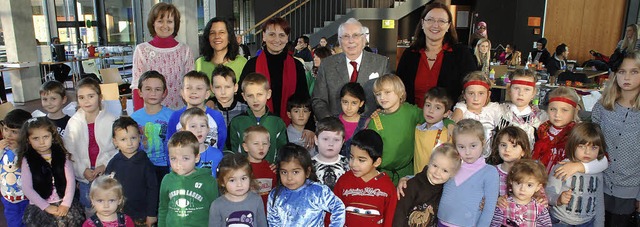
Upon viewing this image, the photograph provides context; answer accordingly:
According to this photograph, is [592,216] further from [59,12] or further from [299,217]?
[59,12]

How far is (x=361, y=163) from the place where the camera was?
8.12ft

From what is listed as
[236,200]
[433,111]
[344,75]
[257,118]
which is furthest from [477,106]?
[236,200]

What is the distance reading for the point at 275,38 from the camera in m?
3.34

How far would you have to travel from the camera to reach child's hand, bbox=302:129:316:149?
3.05 m

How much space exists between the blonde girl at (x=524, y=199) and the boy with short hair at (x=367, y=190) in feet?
2.23

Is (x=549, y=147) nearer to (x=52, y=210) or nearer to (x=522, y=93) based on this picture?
(x=522, y=93)

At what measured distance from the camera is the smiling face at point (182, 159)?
251cm

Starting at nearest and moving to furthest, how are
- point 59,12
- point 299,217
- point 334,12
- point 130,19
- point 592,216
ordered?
point 299,217
point 592,216
point 59,12
point 334,12
point 130,19

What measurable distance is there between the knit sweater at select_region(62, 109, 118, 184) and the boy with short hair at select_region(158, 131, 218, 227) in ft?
2.80

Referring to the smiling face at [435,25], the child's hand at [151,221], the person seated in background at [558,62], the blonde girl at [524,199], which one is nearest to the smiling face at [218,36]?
the child's hand at [151,221]

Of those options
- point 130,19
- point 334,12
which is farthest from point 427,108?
point 130,19

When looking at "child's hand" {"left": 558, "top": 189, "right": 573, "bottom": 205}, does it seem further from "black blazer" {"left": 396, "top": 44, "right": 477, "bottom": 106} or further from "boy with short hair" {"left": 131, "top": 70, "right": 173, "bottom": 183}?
"boy with short hair" {"left": 131, "top": 70, "right": 173, "bottom": 183}

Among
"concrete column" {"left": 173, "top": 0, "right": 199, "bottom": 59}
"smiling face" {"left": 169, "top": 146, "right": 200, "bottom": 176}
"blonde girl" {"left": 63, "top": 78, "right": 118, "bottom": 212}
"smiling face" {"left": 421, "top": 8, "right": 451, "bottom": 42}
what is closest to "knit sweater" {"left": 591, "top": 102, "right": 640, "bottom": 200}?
"smiling face" {"left": 421, "top": 8, "right": 451, "bottom": 42}

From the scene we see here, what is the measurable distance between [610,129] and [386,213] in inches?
64.4
